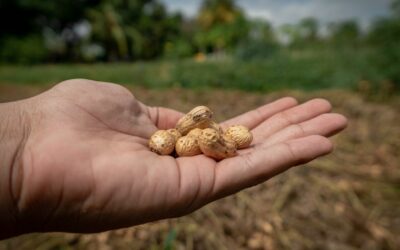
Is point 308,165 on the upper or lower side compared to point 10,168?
lower

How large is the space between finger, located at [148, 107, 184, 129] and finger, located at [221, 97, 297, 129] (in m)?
0.30

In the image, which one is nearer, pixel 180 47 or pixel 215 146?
pixel 215 146

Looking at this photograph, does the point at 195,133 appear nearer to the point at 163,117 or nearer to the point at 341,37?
the point at 163,117

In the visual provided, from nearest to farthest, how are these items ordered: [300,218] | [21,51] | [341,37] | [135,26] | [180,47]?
[300,218] < [341,37] < [180,47] < [21,51] < [135,26]

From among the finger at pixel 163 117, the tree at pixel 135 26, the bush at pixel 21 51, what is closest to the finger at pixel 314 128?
the finger at pixel 163 117

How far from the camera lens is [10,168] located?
4.61 feet

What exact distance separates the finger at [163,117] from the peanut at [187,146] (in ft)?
1.13

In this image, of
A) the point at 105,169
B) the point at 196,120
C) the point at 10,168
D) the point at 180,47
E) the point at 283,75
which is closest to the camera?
the point at 10,168

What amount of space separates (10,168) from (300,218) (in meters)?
1.82

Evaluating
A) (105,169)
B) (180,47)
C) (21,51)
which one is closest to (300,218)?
(105,169)

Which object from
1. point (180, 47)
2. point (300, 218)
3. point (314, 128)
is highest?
point (314, 128)

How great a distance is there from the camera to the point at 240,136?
2.05 m

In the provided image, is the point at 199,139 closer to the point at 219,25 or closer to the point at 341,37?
the point at 341,37

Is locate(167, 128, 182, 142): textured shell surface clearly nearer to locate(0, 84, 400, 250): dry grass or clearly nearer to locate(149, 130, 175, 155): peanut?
locate(149, 130, 175, 155): peanut
